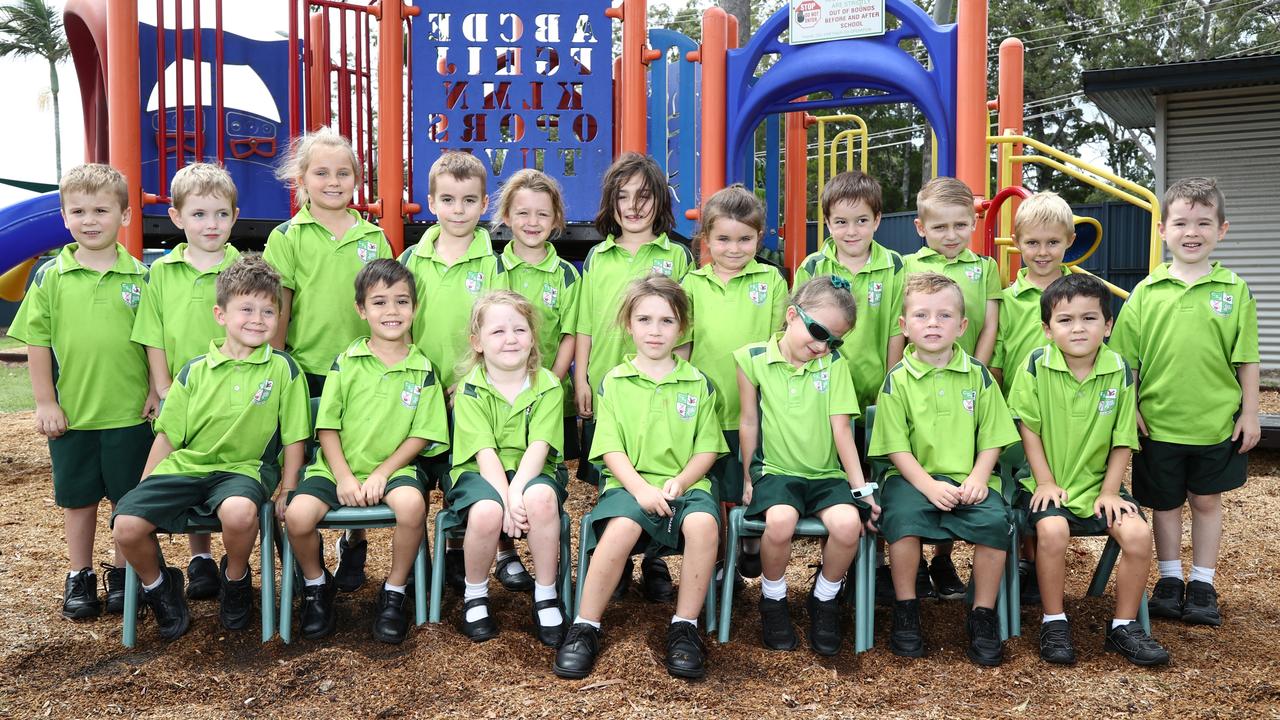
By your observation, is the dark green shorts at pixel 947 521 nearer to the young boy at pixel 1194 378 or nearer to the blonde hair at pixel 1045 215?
the young boy at pixel 1194 378

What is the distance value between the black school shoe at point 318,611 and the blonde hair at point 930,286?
2.26 meters

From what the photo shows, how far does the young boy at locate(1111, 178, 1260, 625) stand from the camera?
354cm

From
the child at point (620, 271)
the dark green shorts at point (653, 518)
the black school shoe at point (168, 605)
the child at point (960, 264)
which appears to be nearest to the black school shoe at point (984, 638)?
the child at point (960, 264)

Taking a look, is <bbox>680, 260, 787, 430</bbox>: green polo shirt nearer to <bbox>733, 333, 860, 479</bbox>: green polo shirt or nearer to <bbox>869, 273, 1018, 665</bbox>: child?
<bbox>733, 333, 860, 479</bbox>: green polo shirt

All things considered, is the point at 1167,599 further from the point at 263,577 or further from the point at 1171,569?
the point at 263,577

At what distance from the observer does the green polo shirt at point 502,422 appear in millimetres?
3428

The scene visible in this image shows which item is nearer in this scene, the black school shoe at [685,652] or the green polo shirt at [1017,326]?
the black school shoe at [685,652]

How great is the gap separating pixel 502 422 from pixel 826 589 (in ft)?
4.08

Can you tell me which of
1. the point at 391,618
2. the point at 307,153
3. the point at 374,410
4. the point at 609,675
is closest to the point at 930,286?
the point at 609,675

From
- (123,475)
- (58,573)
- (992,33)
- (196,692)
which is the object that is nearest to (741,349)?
(196,692)

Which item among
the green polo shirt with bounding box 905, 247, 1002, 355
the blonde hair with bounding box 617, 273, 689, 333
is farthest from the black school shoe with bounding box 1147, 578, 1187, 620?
the blonde hair with bounding box 617, 273, 689, 333

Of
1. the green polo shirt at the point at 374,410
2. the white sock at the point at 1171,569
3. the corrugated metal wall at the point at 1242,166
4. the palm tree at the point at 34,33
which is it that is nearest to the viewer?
the green polo shirt at the point at 374,410

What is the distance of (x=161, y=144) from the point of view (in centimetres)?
520

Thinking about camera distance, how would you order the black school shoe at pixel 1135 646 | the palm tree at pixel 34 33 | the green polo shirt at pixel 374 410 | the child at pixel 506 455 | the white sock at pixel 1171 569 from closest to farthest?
the black school shoe at pixel 1135 646, the child at pixel 506 455, the green polo shirt at pixel 374 410, the white sock at pixel 1171 569, the palm tree at pixel 34 33
